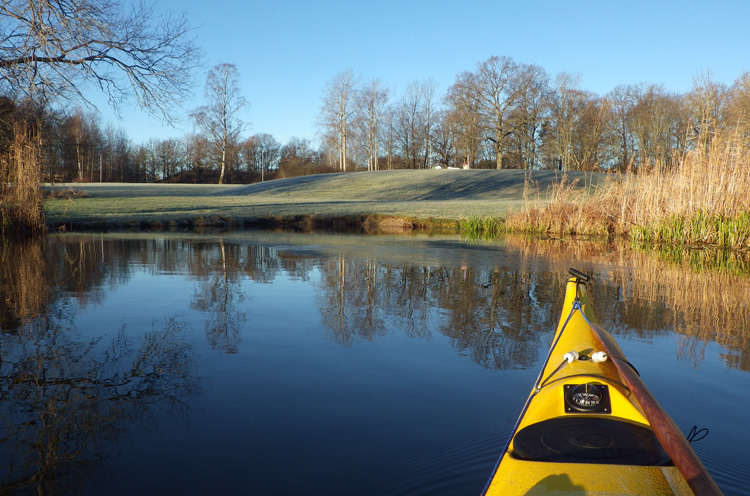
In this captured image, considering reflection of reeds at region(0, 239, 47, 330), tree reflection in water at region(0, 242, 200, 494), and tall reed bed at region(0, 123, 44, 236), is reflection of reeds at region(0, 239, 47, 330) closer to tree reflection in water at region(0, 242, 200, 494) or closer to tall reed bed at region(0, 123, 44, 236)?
tree reflection in water at region(0, 242, 200, 494)

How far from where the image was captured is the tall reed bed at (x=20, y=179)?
11.2m

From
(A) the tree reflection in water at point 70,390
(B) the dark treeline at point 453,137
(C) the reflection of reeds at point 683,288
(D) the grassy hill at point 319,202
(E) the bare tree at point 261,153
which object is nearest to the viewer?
(A) the tree reflection in water at point 70,390

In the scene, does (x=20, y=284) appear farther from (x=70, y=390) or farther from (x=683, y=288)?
(x=683, y=288)

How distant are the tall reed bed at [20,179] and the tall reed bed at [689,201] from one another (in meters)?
13.9

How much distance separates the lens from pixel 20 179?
1138cm

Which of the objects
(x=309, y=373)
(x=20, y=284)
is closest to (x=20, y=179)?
(x=20, y=284)

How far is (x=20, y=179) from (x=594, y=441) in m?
12.9

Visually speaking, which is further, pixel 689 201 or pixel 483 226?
pixel 483 226

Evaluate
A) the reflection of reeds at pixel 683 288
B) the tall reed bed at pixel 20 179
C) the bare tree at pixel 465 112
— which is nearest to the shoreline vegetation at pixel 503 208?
the tall reed bed at pixel 20 179

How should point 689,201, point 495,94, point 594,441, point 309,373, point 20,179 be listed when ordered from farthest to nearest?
point 495,94
point 689,201
point 20,179
point 309,373
point 594,441

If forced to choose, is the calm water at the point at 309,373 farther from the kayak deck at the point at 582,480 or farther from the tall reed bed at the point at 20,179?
the tall reed bed at the point at 20,179

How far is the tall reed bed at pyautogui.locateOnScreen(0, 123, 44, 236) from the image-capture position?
11.2m

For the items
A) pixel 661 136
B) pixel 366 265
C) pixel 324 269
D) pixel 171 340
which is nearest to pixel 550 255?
pixel 366 265

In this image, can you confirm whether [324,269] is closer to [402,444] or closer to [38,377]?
[38,377]
